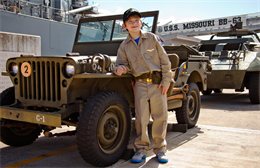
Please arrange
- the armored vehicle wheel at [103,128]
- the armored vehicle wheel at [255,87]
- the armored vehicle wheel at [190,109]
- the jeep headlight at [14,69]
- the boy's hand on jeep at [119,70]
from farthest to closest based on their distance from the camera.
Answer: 1. the armored vehicle wheel at [255,87]
2. the armored vehicle wheel at [190,109]
3. the jeep headlight at [14,69]
4. the boy's hand on jeep at [119,70]
5. the armored vehicle wheel at [103,128]

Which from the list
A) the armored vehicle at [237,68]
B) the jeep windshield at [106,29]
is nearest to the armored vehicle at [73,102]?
the jeep windshield at [106,29]

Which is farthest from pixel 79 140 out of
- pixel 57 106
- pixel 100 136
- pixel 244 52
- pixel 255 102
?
pixel 244 52

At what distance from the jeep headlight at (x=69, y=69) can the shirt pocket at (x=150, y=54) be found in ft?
3.01

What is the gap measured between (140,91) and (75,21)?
2056cm

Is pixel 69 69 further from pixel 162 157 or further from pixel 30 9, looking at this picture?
pixel 30 9

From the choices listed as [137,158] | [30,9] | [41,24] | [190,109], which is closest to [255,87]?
[190,109]

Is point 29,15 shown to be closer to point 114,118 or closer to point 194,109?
point 194,109

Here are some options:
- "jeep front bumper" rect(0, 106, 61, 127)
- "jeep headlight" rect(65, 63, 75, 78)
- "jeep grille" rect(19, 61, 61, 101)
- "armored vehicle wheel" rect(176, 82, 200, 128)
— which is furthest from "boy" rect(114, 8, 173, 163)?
"armored vehicle wheel" rect(176, 82, 200, 128)

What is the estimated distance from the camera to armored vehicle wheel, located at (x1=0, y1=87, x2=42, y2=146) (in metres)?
3.74

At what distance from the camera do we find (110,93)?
127 inches

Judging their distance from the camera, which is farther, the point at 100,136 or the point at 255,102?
the point at 255,102

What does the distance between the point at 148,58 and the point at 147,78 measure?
0.82 ft

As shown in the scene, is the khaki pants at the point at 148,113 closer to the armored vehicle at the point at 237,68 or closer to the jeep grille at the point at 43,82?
the jeep grille at the point at 43,82

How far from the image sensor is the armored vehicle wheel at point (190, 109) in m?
4.98
